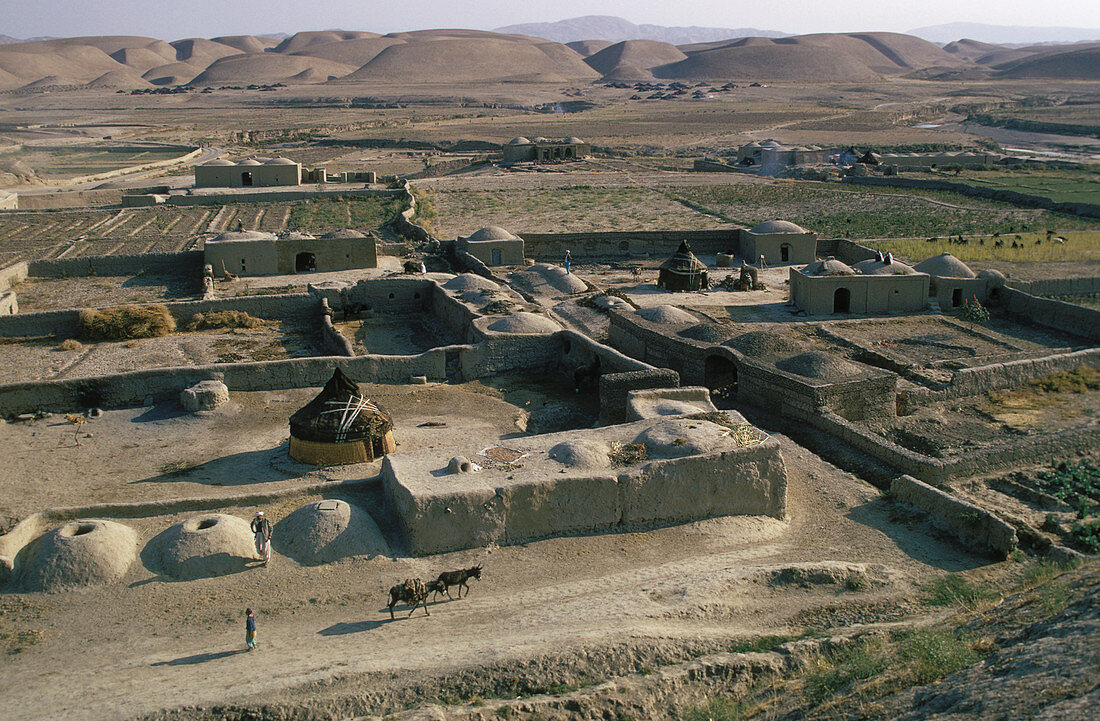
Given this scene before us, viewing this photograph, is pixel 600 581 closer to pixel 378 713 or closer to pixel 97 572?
pixel 378 713

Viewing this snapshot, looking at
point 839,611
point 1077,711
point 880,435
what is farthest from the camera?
point 880,435

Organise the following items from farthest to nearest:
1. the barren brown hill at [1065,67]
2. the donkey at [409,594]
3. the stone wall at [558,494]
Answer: the barren brown hill at [1065,67] → the stone wall at [558,494] → the donkey at [409,594]

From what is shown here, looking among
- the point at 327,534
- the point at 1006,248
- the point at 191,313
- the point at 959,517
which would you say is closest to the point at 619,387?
the point at 959,517

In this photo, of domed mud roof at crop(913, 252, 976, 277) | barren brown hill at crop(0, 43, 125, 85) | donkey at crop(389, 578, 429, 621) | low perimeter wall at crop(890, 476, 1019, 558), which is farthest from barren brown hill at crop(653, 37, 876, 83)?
donkey at crop(389, 578, 429, 621)

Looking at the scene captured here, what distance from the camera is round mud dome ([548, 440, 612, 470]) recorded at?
504 inches

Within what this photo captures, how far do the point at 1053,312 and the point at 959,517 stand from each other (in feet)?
47.0

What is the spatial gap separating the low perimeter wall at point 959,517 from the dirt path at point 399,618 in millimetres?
412

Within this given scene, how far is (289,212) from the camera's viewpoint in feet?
143

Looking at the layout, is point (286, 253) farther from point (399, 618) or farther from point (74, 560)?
point (399, 618)

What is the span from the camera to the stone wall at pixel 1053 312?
2345 cm

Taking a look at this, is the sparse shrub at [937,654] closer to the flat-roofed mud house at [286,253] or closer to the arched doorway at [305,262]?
the flat-roofed mud house at [286,253]

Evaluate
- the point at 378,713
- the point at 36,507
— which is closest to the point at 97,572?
the point at 36,507

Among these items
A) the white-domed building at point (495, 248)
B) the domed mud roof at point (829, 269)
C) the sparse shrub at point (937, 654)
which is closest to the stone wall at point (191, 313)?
the white-domed building at point (495, 248)

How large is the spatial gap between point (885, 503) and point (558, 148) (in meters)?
54.5
